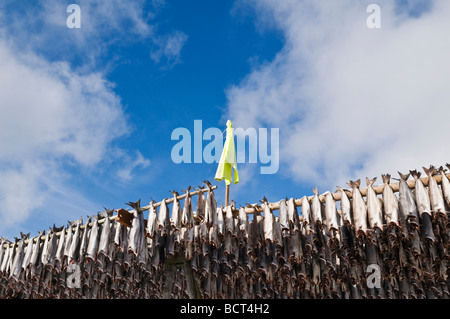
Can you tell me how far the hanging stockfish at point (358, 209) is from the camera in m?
5.70

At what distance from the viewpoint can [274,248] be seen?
21.6 ft

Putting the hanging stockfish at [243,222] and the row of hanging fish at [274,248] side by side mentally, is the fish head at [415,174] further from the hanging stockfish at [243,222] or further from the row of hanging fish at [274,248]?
the hanging stockfish at [243,222]

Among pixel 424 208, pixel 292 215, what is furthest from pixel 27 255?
pixel 424 208

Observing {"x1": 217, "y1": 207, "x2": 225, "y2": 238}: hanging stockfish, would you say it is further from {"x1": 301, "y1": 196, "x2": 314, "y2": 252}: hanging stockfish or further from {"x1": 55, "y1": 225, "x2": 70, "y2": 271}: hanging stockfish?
{"x1": 55, "y1": 225, "x2": 70, "y2": 271}: hanging stockfish

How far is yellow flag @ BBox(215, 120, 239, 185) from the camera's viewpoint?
784 centimetres

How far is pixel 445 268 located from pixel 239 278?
3342 millimetres

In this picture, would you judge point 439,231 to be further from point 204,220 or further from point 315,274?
point 204,220

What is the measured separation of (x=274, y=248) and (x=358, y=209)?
57.6 inches

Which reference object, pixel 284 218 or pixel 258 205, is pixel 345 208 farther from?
pixel 258 205

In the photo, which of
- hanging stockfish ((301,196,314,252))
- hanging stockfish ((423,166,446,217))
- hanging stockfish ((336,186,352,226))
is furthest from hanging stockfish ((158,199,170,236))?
hanging stockfish ((423,166,446,217))
